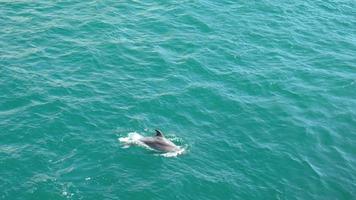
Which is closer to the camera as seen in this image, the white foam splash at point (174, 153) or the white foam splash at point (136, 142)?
the white foam splash at point (174, 153)

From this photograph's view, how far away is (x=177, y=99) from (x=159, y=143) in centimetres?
1088

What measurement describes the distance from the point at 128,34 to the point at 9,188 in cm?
3791

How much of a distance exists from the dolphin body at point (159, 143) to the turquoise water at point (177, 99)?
1155 mm

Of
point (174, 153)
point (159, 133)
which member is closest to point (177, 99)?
point (159, 133)

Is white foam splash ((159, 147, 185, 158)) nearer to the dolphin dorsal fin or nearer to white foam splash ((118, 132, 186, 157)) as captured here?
white foam splash ((118, 132, 186, 157))

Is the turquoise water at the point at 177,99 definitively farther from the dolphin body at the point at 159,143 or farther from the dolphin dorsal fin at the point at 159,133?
the dolphin dorsal fin at the point at 159,133

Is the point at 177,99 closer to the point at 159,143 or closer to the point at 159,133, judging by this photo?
the point at 159,133

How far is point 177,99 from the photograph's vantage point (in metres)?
68.0

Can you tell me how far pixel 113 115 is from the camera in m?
63.3

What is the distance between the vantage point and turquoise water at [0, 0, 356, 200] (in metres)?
54.8

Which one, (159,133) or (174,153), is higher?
(159,133)

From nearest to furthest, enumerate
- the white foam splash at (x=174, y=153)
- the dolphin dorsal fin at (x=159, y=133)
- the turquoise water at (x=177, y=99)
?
the turquoise water at (x=177, y=99)
the white foam splash at (x=174, y=153)
the dolphin dorsal fin at (x=159, y=133)

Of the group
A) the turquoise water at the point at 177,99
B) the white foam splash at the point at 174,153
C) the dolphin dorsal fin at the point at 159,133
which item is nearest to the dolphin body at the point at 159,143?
the dolphin dorsal fin at the point at 159,133

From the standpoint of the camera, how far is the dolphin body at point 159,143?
58.8m
